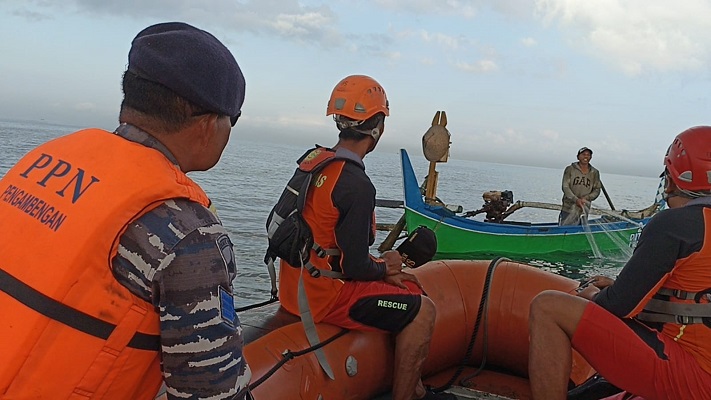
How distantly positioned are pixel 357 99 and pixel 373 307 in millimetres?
1145

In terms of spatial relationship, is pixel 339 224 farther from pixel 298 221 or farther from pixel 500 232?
pixel 500 232

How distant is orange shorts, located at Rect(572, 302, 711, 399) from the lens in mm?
2410

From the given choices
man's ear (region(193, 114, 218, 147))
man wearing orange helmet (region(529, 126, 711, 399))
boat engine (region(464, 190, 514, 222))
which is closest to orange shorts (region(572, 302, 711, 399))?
man wearing orange helmet (region(529, 126, 711, 399))

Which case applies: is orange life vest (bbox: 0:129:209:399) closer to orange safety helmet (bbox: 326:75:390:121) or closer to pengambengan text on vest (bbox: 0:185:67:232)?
pengambengan text on vest (bbox: 0:185:67:232)

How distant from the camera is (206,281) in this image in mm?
1158

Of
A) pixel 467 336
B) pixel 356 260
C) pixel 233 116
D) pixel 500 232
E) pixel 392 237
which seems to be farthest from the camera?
pixel 500 232

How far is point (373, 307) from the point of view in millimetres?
3141

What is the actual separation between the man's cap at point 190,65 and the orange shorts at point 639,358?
2008 millimetres

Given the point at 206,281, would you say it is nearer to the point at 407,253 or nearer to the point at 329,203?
the point at 329,203

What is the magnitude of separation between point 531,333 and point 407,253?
1.10 metres

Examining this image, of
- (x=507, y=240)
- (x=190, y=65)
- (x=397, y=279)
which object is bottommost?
(x=507, y=240)

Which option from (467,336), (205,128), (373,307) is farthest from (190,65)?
(467,336)

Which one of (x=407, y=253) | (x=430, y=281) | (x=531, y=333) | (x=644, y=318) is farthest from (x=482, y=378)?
(x=644, y=318)

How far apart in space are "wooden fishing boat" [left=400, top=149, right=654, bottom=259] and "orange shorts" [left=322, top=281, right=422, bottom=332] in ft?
23.9
